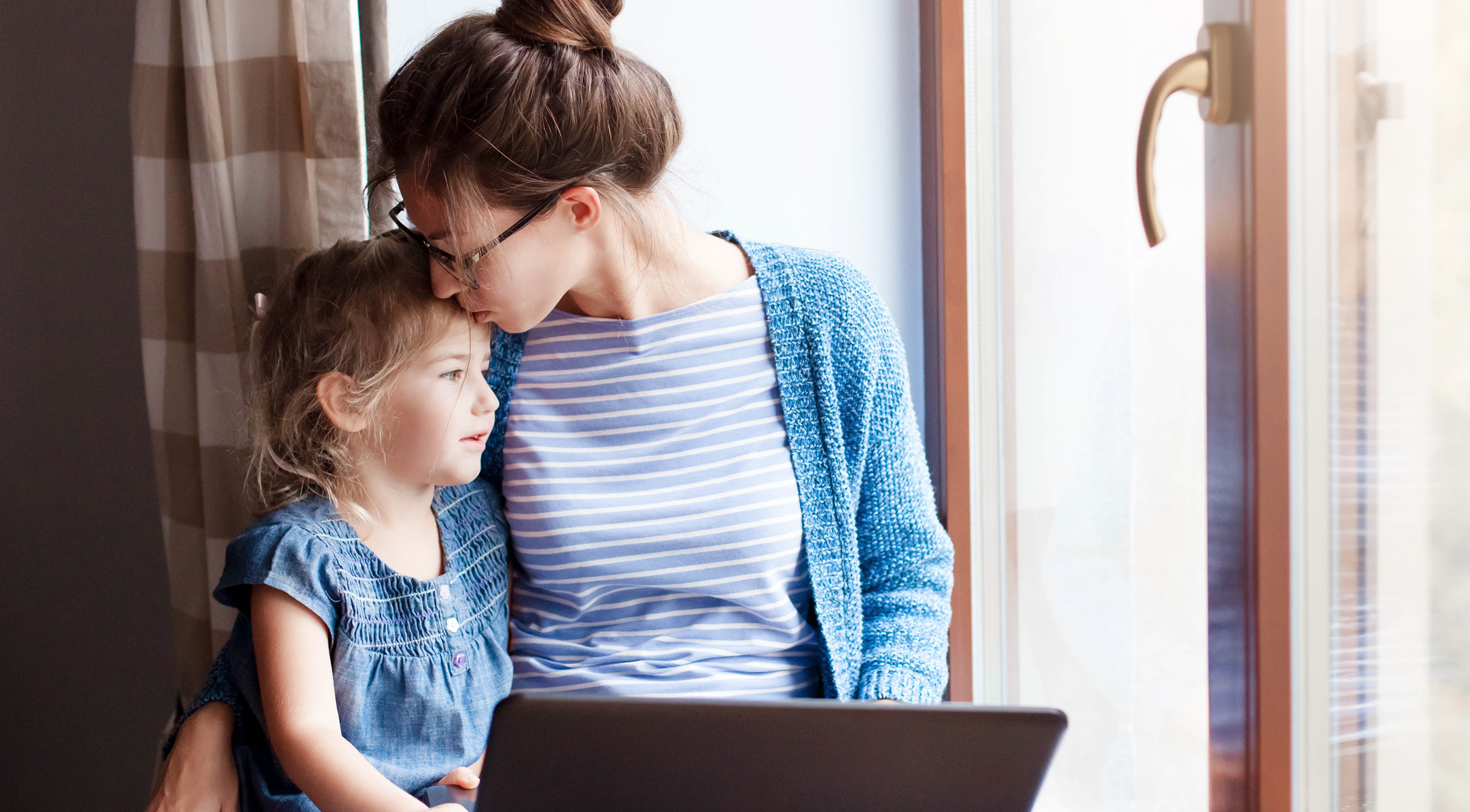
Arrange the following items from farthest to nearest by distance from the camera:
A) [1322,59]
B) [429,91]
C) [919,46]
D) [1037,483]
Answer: [919,46] < [1037,483] < [429,91] < [1322,59]

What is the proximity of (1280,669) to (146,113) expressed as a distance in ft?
4.40

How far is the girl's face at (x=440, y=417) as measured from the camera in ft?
3.16

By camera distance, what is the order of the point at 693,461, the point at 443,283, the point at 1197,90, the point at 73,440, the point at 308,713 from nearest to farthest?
the point at 1197,90 → the point at 308,713 → the point at 443,283 → the point at 693,461 → the point at 73,440

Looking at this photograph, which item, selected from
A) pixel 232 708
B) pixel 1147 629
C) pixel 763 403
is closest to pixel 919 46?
pixel 763 403

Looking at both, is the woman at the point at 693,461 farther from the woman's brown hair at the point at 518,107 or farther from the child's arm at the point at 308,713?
the child's arm at the point at 308,713

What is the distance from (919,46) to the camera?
51.9 inches

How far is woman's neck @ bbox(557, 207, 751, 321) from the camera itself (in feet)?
3.50

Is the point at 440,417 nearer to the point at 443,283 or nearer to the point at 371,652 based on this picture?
the point at 443,283

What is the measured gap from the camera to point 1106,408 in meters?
1.04

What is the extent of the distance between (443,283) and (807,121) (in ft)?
1.96

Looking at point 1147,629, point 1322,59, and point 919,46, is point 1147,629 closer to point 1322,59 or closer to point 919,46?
point 1322,59

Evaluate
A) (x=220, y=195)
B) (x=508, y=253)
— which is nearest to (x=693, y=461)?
(x=508, y=253)

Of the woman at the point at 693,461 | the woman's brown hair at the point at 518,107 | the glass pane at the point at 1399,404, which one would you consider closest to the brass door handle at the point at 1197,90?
the glass pane at the point at 1399,404

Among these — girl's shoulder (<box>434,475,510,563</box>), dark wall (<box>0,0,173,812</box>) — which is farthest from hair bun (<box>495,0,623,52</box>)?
dark wall (<box>0,0,173,812</box>)
